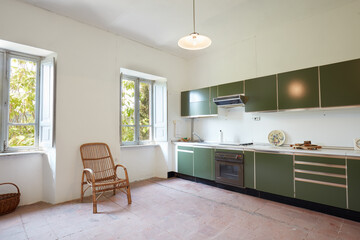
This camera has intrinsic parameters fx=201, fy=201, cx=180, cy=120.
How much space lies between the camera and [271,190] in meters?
3.25

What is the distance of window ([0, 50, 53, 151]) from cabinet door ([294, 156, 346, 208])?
391cm

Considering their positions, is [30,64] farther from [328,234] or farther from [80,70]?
[328,234]

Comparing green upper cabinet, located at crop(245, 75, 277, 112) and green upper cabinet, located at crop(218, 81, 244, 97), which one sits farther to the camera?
green upper cabinet, located at crop(218, 81, 244, 97)

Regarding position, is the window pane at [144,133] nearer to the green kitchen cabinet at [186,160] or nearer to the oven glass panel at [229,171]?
the green kitchen cabinet at [186,160]

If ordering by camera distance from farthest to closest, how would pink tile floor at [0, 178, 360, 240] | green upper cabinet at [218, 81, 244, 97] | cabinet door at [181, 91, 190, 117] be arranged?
1. cabinet door at [181, 91, 190, 117]
2. green upper cabinet at [218, 81, 244, 97]
3. pink tile floor at [0, 178, 360, 240]

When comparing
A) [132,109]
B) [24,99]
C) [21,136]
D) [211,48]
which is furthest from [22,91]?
[211,48]

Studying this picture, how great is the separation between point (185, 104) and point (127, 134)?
159 cm

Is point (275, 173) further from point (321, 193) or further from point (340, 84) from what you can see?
point (340, 84)

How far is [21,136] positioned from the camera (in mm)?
3270

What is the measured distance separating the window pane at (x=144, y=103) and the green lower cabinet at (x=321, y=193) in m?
3.36

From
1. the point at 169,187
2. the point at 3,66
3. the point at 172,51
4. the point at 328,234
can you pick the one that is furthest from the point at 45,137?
the point at 328,234

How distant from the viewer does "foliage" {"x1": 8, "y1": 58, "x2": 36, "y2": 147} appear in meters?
3.20

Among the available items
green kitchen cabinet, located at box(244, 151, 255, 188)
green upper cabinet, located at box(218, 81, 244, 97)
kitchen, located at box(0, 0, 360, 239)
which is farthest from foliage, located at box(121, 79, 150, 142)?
green kitchen cabinet, located at box(244, 151, 255, 188)

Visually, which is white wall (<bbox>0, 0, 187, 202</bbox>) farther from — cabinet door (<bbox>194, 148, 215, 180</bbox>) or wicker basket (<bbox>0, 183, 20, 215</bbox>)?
cabinet door (<bbox>194, 148, 215, 180</bbox>)
